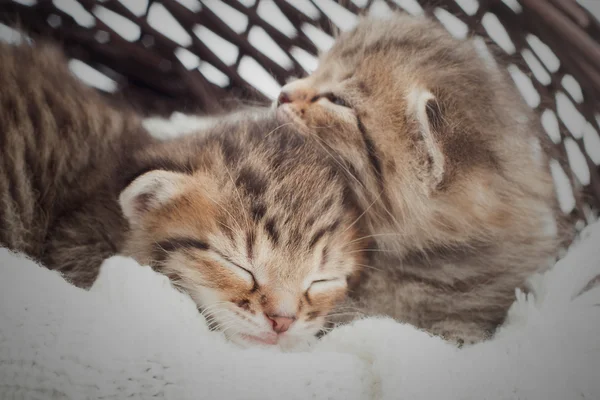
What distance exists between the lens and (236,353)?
620 mm

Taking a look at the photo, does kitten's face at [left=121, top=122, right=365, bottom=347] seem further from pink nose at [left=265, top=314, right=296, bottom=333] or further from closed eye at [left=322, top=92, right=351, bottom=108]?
closed eye at [left=322, top=92, right=351, bottom=108]

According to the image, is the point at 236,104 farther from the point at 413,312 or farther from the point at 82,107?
the point at 413,312

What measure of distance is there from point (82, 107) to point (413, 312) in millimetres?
568

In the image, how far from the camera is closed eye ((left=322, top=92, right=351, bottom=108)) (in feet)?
2.78

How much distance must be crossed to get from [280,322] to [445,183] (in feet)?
0.97

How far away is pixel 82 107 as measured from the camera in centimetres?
79

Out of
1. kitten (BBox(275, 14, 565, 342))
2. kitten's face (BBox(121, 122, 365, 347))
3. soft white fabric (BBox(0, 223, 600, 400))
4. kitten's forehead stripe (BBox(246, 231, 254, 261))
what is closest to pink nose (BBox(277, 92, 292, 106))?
kitten (BBox(275, 14, 565, 342))

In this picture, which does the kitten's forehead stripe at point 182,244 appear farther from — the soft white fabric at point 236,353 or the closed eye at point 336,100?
the closed eye at point 336,100

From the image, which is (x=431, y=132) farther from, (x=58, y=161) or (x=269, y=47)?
(x=58, y=161)

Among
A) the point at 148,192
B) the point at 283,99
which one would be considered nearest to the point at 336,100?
the point at 283,99

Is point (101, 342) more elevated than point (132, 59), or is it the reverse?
point (132, 59)

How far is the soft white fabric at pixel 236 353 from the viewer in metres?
0.57

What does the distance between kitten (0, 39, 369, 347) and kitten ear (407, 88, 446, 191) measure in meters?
0.12

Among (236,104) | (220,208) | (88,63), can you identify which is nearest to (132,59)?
(88,63)
